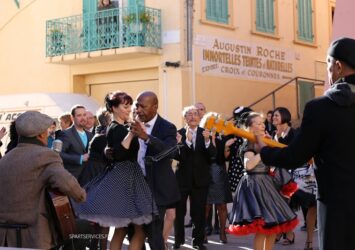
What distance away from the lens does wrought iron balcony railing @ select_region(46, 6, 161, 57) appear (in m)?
19.7

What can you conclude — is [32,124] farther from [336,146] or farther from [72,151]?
[72,151]

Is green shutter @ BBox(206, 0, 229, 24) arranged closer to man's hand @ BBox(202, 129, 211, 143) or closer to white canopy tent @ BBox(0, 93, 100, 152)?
white canopy tent @ BBox(0, 93, 100, 152)

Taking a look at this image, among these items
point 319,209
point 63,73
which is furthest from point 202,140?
point 63,73

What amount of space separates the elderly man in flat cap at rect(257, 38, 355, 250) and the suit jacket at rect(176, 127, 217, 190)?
5.72m

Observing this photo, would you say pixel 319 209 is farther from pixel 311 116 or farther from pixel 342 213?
pixel 311 116

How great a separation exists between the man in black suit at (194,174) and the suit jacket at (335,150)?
562cm

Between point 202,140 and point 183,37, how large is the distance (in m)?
9.23

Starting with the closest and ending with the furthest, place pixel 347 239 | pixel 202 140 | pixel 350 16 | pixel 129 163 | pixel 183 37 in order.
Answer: pixel 347 239, pixel 129 163, pixel 202 140, pixel 350 16, pixel 183 37

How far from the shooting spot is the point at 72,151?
9961 mm

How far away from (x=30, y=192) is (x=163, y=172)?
200cm

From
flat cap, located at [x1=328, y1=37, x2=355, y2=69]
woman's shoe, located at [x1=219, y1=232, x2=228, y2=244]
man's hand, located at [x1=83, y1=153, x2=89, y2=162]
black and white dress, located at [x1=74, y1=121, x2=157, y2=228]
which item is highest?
flat cap, located at [x1=328, y1=37, x2=355, y2=69]

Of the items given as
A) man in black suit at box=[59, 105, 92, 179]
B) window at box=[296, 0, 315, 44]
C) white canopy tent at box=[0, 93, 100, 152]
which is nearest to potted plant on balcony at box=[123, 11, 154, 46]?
white canopy tent at box=[0, 93, 100, 152]

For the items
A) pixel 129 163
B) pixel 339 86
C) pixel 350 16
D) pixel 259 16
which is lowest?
pixel 129 163

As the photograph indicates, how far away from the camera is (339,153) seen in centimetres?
494
